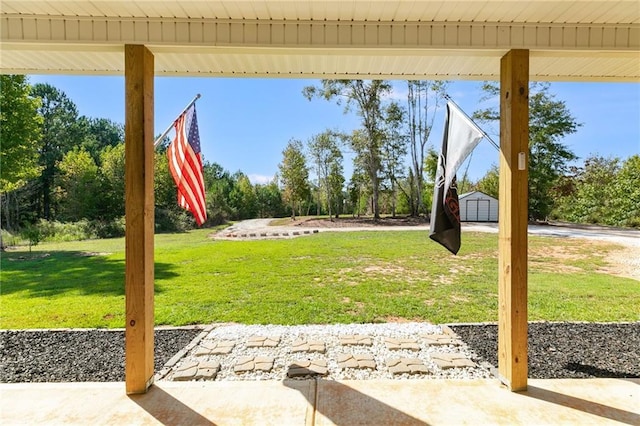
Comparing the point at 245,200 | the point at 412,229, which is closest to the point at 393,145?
the point at 412,229

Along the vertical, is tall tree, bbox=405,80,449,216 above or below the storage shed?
above

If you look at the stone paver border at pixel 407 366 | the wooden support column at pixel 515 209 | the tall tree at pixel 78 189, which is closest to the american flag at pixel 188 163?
the stone paver border at pixel 407 366

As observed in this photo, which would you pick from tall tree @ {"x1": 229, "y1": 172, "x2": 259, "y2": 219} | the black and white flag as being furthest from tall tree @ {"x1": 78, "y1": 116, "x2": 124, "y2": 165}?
the black and white flag

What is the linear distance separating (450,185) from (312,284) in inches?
165

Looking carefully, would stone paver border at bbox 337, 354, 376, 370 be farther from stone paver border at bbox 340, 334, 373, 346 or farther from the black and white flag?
the black and white flag

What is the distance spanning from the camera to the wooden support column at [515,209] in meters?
2.34

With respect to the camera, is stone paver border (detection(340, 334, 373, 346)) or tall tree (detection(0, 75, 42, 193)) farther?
tall tree (detection(0, 75, 42, 193))

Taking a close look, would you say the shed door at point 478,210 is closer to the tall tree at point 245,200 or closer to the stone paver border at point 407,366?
the tall tree at point 245,200

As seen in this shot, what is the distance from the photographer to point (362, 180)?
1589cm

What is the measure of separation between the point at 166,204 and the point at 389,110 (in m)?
10.2

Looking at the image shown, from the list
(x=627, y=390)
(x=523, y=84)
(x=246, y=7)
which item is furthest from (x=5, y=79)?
(x=627, y=390)

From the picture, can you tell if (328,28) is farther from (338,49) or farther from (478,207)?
(478,207)

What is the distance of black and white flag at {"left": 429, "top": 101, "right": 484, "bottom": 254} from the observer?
8.36 feet

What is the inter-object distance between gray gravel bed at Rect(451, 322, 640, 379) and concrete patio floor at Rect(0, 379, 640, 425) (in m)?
0.33
